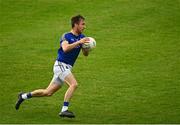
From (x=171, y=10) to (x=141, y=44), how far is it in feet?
12.9

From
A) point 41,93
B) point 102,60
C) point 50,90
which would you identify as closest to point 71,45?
point 50,90

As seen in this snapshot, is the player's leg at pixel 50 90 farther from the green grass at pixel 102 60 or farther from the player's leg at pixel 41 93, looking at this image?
the green grass at pixel 102 60

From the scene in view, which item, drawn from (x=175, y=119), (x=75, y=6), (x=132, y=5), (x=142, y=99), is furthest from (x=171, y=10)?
(x=175, y=119)

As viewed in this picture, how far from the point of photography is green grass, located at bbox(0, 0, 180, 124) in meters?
15.7

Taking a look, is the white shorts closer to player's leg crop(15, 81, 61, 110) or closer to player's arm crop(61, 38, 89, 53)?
player's leg crop(15, 81, 61, 110)

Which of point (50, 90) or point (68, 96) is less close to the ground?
point (50, 90)

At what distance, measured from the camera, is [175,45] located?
2212 centimetres

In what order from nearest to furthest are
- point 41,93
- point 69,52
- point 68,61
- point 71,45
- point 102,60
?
point 71,45 < point 69,52 < point 68,61 < point 41,93 < point 102,60

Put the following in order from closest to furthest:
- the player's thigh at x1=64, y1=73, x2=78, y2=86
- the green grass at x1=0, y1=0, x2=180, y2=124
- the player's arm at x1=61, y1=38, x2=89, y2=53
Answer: the player's arm at x1=61, y1=38, x2=89, y2=53 → the player's thigh at x1=64, y1=73, x2=78, y2=86 → the green grass at x1=0, y1=0, x2=180, y2=124

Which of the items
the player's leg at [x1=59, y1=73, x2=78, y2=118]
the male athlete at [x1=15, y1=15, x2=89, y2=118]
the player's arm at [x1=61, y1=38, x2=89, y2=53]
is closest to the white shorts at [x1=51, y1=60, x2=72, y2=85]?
the male athlete at [x1=15, y1=15, x2=89, y2=118]

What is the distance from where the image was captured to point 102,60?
68.4 feet

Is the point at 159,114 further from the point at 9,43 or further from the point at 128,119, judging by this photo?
the point at 9,43

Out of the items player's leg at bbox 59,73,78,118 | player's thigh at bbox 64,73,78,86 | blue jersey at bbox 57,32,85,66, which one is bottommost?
player's leg at bbox 59,73,78,118

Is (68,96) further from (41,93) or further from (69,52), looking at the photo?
(69,52)
